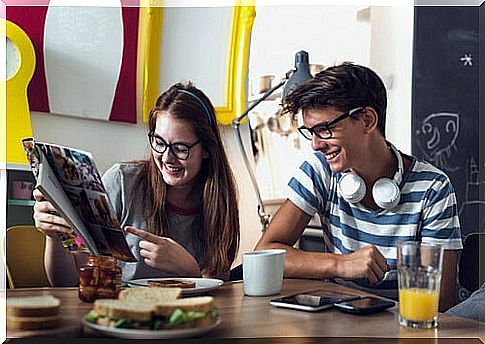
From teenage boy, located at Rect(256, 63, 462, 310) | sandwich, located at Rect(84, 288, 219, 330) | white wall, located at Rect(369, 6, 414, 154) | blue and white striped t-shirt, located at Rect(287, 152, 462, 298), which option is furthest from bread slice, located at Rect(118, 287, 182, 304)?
white wall, located at Rect(369, 6, 414, 154)

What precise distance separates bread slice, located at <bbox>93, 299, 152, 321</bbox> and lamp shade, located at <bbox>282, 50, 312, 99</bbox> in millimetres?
591

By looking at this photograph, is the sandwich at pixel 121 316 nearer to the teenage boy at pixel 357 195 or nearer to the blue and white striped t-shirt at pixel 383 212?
the teenage boy at pixel 357 195

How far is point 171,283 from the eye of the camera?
188cm

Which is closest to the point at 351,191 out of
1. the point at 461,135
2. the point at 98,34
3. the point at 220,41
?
the point at 461,135

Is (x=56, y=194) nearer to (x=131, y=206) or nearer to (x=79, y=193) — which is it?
(x=79, y=193)

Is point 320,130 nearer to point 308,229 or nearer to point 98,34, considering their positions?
point 308,229

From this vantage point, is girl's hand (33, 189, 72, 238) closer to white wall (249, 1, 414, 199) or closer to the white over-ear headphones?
white wall (249, 1, 414, 199)

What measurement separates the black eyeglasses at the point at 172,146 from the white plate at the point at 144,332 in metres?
0.41

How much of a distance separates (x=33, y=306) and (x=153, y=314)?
26 cm

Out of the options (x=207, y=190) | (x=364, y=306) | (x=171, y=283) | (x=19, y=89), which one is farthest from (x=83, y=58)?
(x=364, y=306)

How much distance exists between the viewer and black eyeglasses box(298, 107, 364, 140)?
1937 millimetres

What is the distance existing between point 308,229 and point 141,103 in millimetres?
484

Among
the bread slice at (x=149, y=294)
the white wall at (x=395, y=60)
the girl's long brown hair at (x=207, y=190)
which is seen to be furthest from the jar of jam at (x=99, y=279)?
the white wall at (x=395, y=60)

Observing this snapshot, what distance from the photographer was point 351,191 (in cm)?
195
